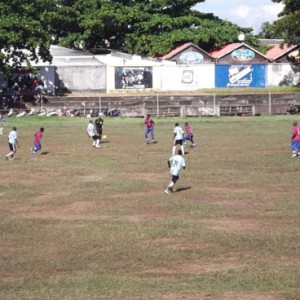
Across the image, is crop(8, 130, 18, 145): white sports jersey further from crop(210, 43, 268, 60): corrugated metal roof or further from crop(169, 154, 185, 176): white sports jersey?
crop(210, 43, 268, 60): corrugated metal roof

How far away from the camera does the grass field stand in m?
14.7

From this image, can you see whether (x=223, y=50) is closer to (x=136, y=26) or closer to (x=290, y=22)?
(x=136, y=26)

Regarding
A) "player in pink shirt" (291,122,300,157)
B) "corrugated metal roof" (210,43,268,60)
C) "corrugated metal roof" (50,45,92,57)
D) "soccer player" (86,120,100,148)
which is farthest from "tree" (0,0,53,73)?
"player in pink shirt" (291,122,300,157)

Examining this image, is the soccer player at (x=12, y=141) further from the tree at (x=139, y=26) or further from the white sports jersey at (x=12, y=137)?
the tree at (x=139, y=26)

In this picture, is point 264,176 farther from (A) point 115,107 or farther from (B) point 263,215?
(A) point 115,107

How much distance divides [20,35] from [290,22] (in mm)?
24368

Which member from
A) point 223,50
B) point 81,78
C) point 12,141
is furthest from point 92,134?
point 223,50

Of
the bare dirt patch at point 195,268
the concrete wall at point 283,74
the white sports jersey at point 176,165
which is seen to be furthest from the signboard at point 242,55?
the bare dirt patch at point 195,268

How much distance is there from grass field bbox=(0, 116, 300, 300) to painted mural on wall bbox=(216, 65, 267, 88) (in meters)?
37.3

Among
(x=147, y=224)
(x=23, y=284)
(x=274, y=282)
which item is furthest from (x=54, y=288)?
(x=147, y=224)

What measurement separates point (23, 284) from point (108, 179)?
13.8 meters

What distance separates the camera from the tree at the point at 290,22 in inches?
2650

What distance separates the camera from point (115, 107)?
206ft

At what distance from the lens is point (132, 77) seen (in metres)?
72.1
